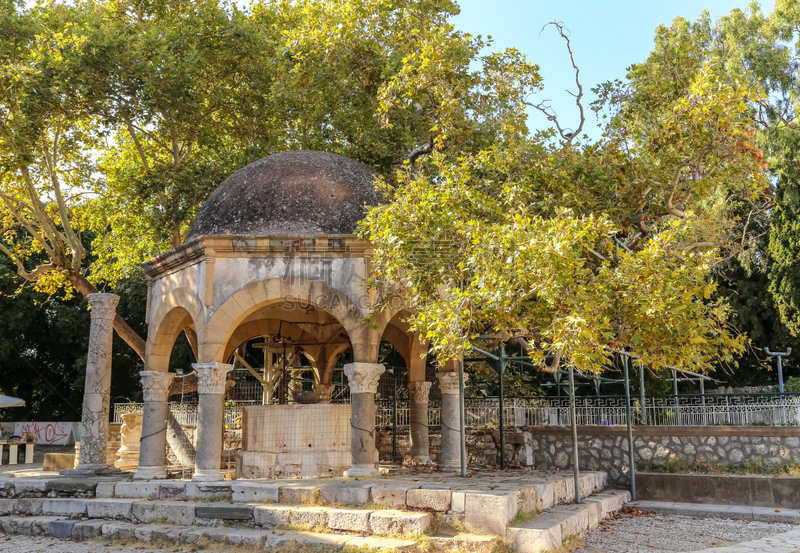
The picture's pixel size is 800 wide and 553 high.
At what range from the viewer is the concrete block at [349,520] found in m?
7.70

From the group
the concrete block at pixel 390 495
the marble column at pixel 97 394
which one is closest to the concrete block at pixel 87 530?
the marble column at pixel 97 394

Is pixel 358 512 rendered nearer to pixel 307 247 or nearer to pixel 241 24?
pixel 307 247

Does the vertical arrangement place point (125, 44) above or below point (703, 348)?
above

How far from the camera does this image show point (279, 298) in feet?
34.3

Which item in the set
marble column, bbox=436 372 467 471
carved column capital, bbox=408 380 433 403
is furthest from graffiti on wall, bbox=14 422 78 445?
marble column, bbox=436 372 467 471

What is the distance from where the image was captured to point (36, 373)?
1183 inches

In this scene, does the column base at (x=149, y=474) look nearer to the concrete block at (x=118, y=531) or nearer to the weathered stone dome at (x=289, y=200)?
the concrete block at (x=118, y=531)

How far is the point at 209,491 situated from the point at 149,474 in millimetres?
2021

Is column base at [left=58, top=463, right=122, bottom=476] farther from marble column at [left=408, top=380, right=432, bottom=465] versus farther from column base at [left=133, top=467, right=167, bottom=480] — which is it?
marble column at [left=408, top=380, right=432, bottom=465]

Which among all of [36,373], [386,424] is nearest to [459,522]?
[386,424]

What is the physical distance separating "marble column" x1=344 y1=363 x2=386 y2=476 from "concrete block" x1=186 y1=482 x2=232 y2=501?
1.77 meters

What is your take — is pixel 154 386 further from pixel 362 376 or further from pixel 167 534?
pixel 362 376

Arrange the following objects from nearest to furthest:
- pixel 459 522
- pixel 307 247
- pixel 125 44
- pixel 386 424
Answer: pixel 459 522 < pixel 307 247 < pixel 125 44 < pixel 386 424

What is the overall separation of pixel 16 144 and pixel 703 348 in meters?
13.5
